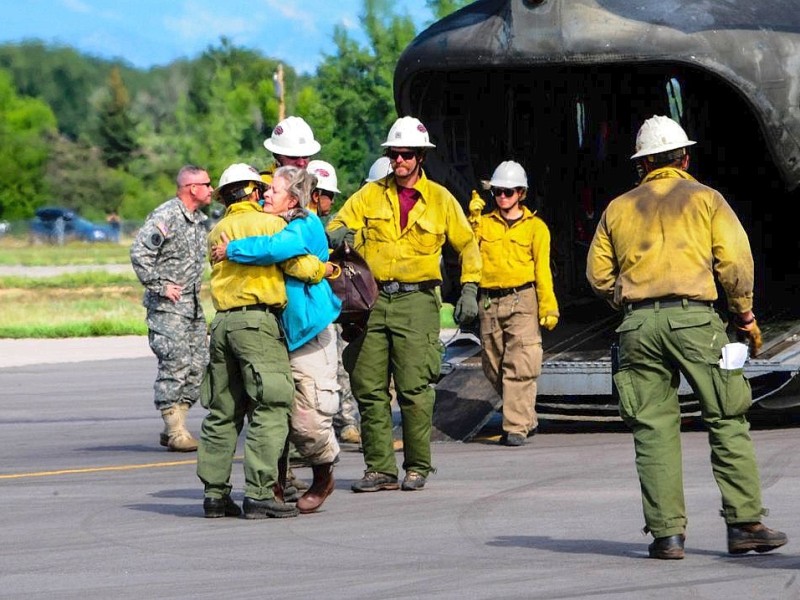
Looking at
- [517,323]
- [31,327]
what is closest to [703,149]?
[517,323]

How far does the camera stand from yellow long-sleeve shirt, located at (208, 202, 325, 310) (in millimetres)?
9328

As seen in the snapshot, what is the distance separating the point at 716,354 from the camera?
8.02 meters

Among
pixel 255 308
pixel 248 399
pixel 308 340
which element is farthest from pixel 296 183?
pixel 248 399

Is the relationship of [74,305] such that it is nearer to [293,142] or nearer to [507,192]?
[507,192]

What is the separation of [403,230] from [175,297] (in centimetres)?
251

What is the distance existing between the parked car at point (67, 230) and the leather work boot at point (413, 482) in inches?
2972

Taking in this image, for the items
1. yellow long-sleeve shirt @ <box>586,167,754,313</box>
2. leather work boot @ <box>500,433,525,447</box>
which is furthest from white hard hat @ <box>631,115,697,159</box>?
leather work boot @ <box>500,433,525,447</box>

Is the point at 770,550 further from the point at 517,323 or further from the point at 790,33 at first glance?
the point at 790,33

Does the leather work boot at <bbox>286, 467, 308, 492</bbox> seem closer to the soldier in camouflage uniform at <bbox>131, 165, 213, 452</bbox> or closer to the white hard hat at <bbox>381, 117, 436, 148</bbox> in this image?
the white hard hat at <bbox>381, 117, 436, 148</bbox>

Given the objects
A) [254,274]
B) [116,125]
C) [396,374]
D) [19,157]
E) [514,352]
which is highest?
[116,125]

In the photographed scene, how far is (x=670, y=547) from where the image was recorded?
25.8ft

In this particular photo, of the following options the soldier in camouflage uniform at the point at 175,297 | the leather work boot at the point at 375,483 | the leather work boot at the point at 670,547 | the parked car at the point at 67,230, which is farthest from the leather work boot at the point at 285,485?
the parked car at the point at 67,230

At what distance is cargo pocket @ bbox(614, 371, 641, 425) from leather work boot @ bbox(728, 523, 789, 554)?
2.09ft

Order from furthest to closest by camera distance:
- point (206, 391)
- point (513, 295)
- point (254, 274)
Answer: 1. point (513, 295)
2. point (206, 391)
3. point (254, 274)
